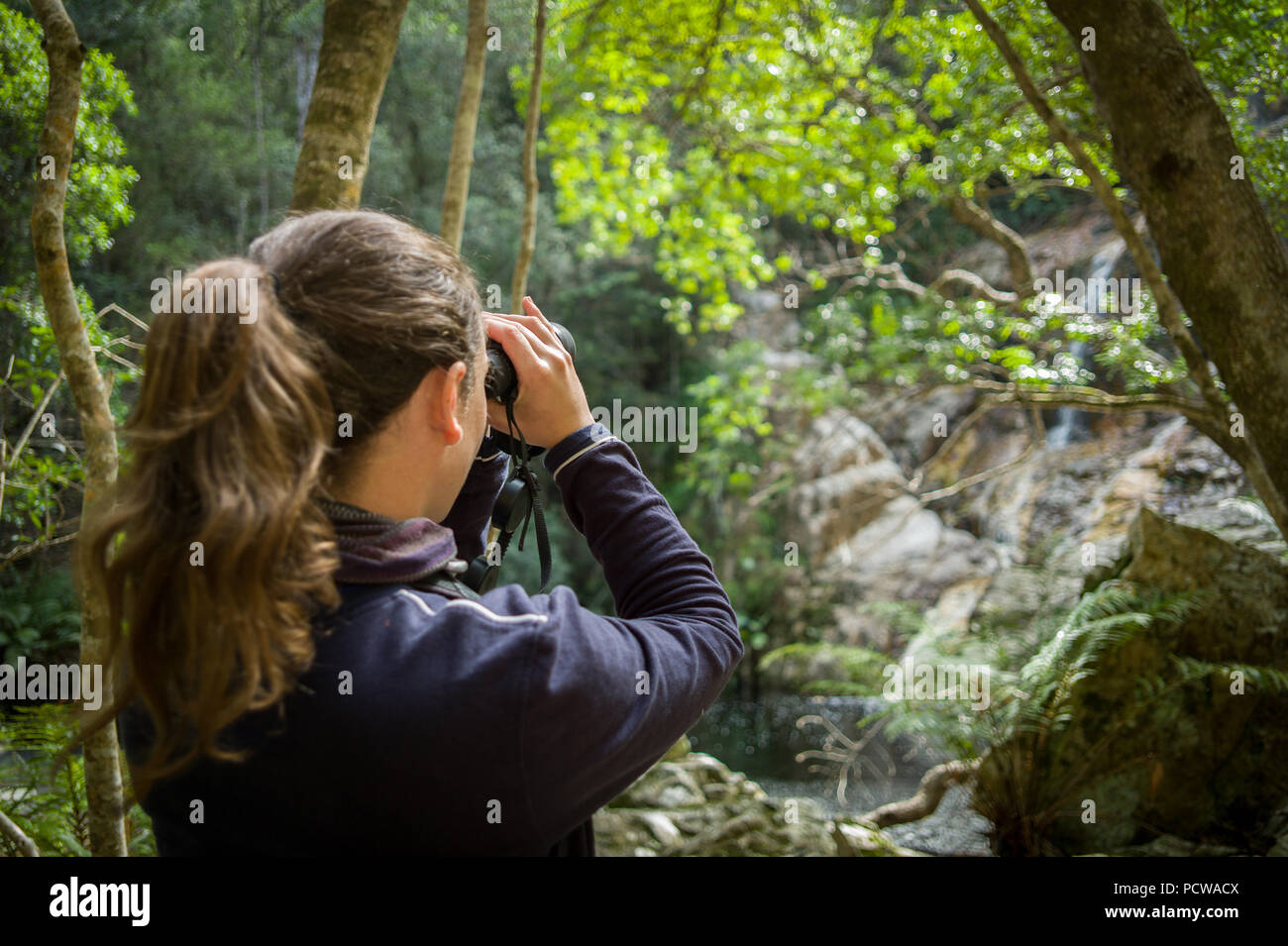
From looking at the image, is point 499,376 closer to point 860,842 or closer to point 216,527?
point 216,527

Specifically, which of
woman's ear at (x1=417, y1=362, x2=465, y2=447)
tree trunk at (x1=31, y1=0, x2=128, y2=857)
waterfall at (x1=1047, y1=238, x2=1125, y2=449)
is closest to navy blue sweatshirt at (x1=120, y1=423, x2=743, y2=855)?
woman's ear at (x1=417, y1=362, x2=465, y2=447)

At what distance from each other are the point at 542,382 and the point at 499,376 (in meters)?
0.05

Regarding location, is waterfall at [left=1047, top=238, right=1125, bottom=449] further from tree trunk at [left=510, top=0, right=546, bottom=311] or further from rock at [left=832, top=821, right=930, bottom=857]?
tree trunk at [left=510, top=0, right=546, bottom=311]

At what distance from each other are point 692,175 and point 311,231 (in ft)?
17.6

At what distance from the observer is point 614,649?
73 cm

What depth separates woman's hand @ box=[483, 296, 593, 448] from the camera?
2.94 feet

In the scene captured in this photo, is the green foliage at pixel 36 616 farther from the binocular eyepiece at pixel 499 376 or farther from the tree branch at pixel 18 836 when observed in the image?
the binocular eyepiece at pixel 499 376

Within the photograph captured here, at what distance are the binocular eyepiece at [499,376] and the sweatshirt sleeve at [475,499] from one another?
0.13 m

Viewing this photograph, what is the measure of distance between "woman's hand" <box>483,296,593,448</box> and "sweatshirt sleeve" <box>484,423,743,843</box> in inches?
0.8

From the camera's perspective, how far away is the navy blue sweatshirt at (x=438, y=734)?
0.66 m

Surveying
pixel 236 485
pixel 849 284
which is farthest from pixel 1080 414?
pixel 236 485

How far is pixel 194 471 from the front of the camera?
644mm
